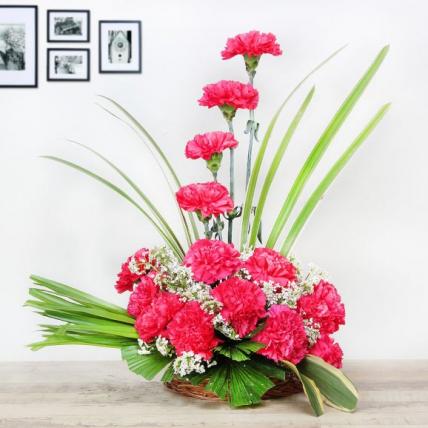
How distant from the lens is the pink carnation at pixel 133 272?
1.43 meters

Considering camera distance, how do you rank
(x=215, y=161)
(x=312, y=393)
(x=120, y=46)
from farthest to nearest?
1. (x=120, y=46)
2. (x=215, y=161)
3. (x=312, y=393)

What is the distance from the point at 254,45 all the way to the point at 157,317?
0.66 meters

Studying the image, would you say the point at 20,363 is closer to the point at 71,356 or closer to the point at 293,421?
the point at 71,356

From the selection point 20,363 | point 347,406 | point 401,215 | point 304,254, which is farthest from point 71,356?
point 401,215

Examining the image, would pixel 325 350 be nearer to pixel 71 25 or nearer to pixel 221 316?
pixel 221 316

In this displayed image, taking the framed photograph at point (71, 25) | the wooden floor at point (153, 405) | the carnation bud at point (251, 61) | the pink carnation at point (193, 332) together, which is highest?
the framed photograph at point (71, 25)

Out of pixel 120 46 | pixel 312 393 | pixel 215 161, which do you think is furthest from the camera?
pixel 120 46

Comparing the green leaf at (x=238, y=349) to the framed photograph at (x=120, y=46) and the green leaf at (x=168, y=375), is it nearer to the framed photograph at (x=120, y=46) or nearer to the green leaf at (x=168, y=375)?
the green leaf at (x=168, y=375)

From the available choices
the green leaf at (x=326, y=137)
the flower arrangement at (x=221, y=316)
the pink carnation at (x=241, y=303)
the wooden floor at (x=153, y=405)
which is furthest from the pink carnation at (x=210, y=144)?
the wooden floor at (x=153, y=405)

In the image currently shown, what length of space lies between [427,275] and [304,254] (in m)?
0.35

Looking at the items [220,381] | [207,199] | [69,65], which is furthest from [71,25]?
[220,381]

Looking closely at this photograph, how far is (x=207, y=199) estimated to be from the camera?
134 cm

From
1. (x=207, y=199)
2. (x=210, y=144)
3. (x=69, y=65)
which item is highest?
(x=69, y=65)

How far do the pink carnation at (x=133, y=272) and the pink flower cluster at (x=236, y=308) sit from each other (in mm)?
26
